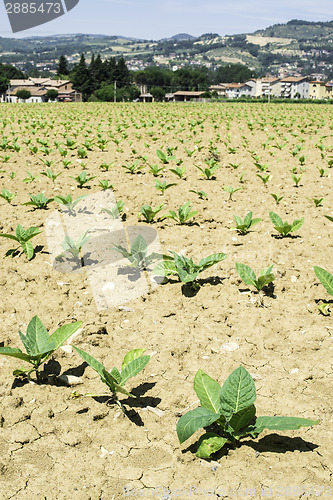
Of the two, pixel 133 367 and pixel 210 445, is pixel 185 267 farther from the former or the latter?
pixel 210 445

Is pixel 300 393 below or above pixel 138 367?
below

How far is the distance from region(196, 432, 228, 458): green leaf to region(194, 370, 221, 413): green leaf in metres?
0.15

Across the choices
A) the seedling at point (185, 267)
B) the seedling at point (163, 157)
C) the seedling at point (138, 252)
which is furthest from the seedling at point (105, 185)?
the seedling at point (185, 267)

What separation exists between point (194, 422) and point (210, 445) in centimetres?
21

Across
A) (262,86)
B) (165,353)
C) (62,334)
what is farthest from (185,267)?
(262,86)

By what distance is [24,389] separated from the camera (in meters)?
2.70

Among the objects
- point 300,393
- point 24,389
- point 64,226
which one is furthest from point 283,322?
point 64,226

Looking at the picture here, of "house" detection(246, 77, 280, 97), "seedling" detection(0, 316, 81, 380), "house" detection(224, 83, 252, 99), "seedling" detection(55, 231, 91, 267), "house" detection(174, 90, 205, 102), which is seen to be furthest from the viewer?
"house" detection(224, 83, 252, 99)

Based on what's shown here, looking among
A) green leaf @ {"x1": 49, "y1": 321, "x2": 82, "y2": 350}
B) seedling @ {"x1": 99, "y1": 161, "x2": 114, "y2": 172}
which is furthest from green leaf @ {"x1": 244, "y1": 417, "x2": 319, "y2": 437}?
seedling @ {"x1": 99, "y1": 161, "x2": 114, "y2": 172}

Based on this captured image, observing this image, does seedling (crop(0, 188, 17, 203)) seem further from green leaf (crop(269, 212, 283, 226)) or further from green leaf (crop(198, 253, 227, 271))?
green leaf (crop(269, 212, 283, 226))

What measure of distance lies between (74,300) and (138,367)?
5.07 feet

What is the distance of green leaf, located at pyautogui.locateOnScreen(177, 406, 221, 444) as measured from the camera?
2.00m

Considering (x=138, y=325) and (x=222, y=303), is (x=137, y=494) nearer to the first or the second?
(x=138, y=325)

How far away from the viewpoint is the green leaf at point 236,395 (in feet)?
7.01
